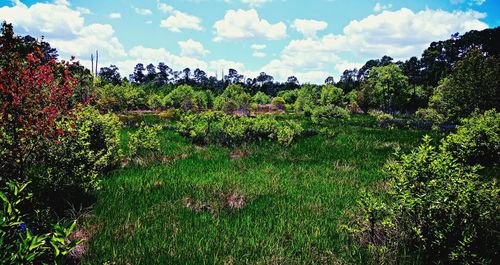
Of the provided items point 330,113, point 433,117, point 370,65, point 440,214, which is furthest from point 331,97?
point 370,65

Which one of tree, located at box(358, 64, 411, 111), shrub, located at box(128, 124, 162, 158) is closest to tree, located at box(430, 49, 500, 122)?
shrub, located at box(128, 124, 162, 158)

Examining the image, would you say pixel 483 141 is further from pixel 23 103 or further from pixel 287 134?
pixel 23 103

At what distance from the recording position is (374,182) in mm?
8234

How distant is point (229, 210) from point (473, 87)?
2488 cm

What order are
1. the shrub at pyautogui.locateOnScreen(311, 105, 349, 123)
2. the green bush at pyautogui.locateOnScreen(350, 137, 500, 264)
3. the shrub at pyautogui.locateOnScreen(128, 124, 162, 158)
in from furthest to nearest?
the shrub at pyautogui.locateOnScreen(311, 105, 349, 123), the shrub at pyautogui.locateOnScreen(128, 124, 162, 158), the green bush at pyautogui.locateOnScreen(350, 137, 500, 264)

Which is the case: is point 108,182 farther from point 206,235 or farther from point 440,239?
point 440,239

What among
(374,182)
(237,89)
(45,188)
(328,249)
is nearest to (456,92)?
(374,182)

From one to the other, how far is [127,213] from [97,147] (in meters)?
4.13

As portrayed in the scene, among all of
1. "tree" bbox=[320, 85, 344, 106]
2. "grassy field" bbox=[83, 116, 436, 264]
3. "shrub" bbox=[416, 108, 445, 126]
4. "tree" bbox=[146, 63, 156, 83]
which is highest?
"tree" bbox=[146, 63, 156, 83]

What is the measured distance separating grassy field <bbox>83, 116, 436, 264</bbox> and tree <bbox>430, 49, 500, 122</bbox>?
17.0 metres

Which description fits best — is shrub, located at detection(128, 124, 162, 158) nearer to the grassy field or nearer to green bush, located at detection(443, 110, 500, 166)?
the grassy field

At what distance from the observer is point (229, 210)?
20.1 feet

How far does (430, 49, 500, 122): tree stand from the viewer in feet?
76.1

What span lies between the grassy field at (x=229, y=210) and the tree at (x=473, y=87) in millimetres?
17027
